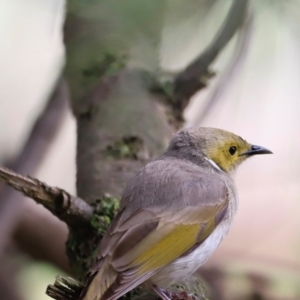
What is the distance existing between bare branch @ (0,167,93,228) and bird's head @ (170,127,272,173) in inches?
21.9

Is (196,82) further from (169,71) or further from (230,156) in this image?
(230,156)

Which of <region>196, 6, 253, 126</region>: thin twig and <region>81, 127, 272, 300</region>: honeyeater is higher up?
<region>196, 6, 253, 126</region>: thin twig

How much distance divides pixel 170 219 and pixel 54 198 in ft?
1.42

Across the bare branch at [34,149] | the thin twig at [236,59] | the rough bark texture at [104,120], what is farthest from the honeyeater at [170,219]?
the bare branch at [34,149]

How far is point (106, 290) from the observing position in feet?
5.46

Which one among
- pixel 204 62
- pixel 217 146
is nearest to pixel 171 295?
pixel 217 146

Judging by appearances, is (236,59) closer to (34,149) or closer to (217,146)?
(217,146)

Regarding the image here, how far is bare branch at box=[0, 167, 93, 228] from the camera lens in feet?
6.07

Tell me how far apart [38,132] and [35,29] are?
135cm

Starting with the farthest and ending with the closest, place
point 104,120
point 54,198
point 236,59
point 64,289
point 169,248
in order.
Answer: point 104,120
point 236,59
point 54,198
point 169,248
point 64,289

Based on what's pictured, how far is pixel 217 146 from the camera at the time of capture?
234 cm

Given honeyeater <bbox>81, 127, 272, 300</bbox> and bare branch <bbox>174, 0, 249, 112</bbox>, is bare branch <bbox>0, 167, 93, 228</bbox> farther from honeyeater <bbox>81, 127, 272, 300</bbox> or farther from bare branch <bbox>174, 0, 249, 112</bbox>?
bare branch <bbox>174, 0, 249, 112</bbox>

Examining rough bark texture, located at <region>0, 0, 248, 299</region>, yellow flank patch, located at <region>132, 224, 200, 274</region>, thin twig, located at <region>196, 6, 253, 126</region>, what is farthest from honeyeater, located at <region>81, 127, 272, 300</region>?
thin twig, located at <region>196, 6, 253, 126</region>

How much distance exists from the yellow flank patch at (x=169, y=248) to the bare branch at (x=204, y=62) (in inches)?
28.3
